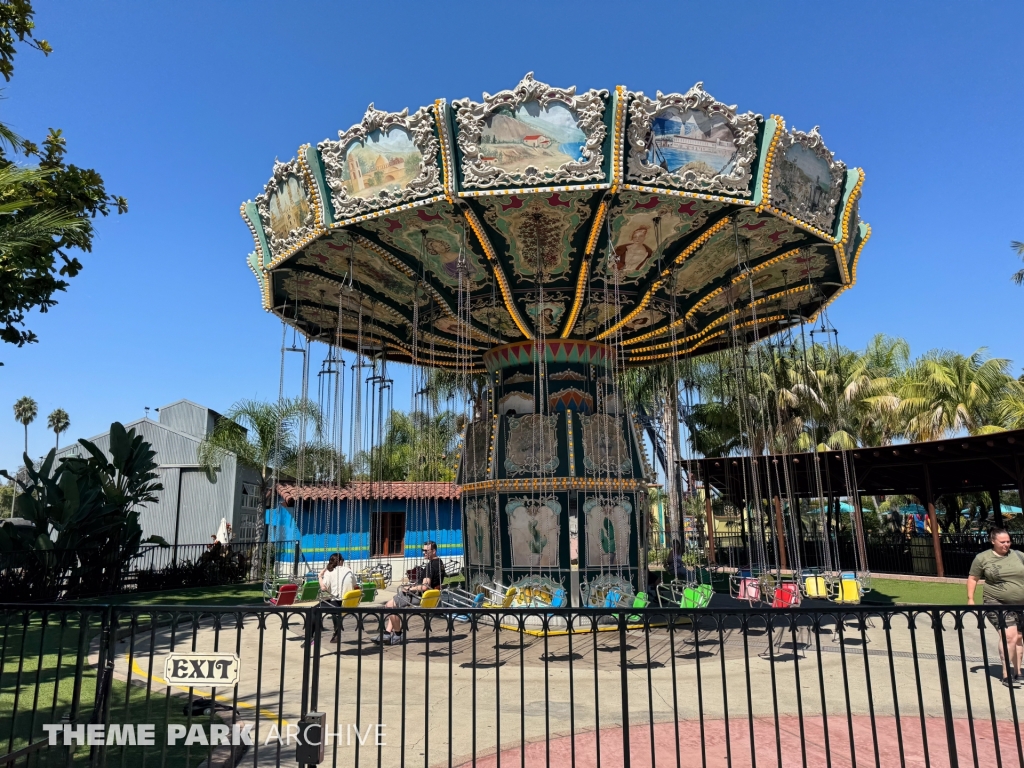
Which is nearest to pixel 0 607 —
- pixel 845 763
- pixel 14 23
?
pixel 845 763

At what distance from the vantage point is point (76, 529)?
15.2 meters

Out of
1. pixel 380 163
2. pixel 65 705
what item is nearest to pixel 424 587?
pixel 65 705

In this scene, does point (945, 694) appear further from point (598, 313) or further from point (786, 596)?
point (598, 313)

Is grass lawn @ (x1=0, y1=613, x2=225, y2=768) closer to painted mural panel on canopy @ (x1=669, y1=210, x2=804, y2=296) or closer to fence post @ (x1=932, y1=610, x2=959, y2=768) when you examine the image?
fence post @ (x1=932, y1=610, x2=959, y2=768)

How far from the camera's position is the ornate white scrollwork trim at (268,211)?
9969mm

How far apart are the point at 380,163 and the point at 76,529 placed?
11880mm

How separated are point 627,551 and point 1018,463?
435 inches

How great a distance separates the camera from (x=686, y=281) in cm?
1240

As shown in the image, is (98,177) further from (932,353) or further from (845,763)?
(932,353)

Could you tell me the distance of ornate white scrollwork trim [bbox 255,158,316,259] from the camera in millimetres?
9969

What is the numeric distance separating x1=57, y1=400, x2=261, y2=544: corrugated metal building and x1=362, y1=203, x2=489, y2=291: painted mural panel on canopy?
21100mm

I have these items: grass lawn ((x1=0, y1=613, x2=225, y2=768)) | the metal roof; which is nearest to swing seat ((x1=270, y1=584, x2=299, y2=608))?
grass lawn ((x1=0, y1=613, x2=225, y2=768))

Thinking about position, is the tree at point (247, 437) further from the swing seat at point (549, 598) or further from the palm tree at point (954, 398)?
the palm tree at point (954, 398)

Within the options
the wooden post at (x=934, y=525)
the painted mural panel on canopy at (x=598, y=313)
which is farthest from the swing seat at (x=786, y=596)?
the wooden post at (x=934, y=525)
